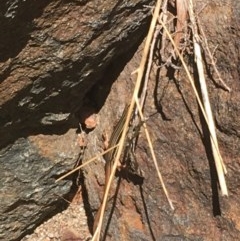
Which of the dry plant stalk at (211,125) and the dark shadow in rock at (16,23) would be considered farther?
the dry plant stalk at (211,125)

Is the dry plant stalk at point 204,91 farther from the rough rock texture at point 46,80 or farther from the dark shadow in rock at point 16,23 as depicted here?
the dark shadow in rock at point 16,23

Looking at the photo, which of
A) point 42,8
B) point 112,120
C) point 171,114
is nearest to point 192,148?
point 171,114

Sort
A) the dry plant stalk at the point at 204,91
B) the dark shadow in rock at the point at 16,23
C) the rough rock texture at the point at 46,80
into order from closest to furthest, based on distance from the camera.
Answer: the dark shadow in rock at the point at 16,23, the rough rock texture at the point at 46,80, the dry plant stalk at the point at 204,91

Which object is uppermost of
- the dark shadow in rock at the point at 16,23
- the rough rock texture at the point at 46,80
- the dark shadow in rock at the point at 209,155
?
the dark shadow in rock at the point at 16,23

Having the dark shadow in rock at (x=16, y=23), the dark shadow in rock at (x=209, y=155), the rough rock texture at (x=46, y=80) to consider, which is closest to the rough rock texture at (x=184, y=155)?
the dark shadow in rock at (x=209, y=155)

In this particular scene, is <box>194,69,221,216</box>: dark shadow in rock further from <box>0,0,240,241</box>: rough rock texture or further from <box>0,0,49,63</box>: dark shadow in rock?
<box>0,0,49,63</box>: dark shadow in rock

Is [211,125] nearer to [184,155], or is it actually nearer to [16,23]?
[184,155]

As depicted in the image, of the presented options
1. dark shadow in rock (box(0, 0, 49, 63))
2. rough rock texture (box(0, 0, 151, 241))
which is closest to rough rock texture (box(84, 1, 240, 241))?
rough rock texture (box(0, 0, 151, 241))

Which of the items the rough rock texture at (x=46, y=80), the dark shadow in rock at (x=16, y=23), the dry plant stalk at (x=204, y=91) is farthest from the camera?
the dry plant stalk at (x=204, y=91)
